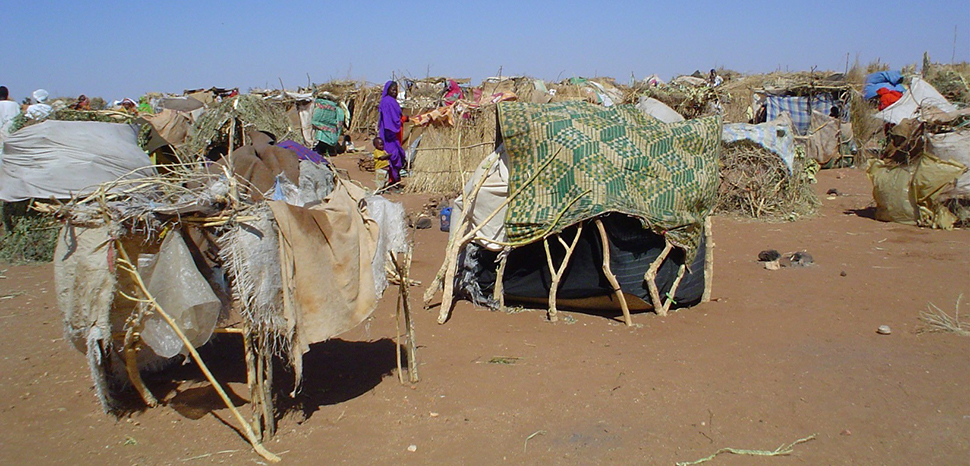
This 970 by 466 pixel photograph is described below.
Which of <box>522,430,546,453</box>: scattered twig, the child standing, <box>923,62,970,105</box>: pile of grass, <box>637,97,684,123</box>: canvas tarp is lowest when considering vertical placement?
<box>522,430,546,453</box>: scattered twig

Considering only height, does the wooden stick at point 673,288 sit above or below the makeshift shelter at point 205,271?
below

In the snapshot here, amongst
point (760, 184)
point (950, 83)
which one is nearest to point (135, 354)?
point (760, 184)

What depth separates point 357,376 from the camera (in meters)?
4.35

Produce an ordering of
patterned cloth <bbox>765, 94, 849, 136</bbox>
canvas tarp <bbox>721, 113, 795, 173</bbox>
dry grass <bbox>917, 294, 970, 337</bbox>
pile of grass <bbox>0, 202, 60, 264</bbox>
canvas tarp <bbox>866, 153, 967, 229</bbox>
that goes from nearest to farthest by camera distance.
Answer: dry grass <bbox>917, 294, 970, 337</bbox>, pile of grass <bbox>0, 202, 60, 264</bbox>, canvas tarp <bbox>866, 153, 967, 229</bbox>, canvas tarp <bbox>721, 113, 795, 173</bbox>, patterned cloth <bbox>765, 94, 849, 136</bbox>

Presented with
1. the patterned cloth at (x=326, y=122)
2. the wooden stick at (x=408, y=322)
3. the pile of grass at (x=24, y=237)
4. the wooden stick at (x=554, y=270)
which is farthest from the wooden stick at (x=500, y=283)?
the patterned cloth at (x=326, y=122)

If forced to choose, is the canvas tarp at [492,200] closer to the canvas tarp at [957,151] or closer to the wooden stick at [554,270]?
the wooden stick at [554,270]

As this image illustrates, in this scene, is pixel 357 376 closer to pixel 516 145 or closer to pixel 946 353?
pixel 516 145

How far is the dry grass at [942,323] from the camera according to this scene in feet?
15.9

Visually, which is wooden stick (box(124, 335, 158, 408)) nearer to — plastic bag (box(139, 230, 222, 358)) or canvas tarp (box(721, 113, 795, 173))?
plastic bag (box(139, 230, 222, 358))

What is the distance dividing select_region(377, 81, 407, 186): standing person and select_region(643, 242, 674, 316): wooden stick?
26.6ft

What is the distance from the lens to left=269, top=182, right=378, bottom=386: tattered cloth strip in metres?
3.31

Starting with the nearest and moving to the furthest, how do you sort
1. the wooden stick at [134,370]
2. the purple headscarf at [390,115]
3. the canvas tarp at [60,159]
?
the wooden stick at [134,370], the canvas tarp at [60,159], the purple headscarf at [390,115]

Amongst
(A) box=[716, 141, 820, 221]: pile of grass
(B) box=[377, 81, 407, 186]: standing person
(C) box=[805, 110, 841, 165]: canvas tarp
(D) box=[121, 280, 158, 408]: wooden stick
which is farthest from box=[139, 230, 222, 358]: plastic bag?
(C) box=[805, 110, 841, 165]: canvas tarp

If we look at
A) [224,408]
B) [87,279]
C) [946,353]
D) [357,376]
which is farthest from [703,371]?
[87,279]
